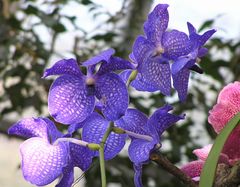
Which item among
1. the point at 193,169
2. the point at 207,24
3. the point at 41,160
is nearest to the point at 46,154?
the point at 41,160

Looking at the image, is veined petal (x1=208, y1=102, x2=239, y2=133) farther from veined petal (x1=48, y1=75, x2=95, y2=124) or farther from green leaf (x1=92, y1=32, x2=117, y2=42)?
green leaf (x1=92, y1=32, x2=117, y2=42)

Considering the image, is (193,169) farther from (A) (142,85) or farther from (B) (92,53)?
(B) (92,53)

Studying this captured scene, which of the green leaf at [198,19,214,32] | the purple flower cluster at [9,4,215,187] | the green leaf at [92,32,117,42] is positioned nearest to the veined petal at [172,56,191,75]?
the purple flower cluster at [9,4,215,187]

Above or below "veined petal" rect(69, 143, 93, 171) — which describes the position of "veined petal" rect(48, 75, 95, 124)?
above

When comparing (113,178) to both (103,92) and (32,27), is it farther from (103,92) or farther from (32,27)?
(103,92)

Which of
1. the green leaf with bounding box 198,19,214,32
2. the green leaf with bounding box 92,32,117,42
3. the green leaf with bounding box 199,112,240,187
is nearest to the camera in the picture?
the green leaf with bounding box 199,112,240,187

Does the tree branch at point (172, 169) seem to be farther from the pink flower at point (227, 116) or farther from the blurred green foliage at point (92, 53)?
the blurred green foliage at point (92, 53)

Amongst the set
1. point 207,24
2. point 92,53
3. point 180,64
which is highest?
point 180,64
